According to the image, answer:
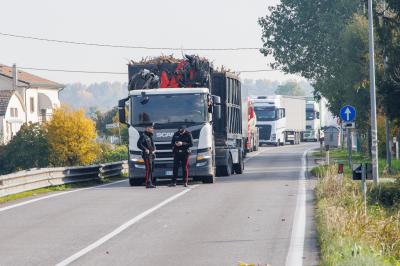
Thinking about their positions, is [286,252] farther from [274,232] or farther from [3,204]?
[3,204]

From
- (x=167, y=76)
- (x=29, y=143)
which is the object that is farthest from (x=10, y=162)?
(x=167, y=76)

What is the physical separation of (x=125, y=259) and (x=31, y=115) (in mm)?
100901

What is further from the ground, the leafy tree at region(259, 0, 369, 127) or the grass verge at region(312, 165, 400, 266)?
the leafy tree at region(259, 0, 369, 127)

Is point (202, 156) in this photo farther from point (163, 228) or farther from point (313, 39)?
point (313, 39)

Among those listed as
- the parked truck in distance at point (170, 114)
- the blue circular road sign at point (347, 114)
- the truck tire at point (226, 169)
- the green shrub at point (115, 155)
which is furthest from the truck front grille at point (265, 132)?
the parked truck in distance at point (170, 114)

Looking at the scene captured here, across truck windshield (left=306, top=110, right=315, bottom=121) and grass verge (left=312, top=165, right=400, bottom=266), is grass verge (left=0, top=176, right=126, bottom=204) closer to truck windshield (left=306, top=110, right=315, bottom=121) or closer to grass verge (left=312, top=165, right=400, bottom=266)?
grass verge (left=312, top=165, right=400, bottom=266)

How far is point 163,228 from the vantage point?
18.3 meters

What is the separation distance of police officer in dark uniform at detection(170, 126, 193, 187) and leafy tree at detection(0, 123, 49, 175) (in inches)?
1964

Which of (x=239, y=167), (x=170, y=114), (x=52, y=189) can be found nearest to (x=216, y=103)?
(x=170, y=114)

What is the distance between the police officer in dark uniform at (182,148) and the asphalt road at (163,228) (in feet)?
6.76

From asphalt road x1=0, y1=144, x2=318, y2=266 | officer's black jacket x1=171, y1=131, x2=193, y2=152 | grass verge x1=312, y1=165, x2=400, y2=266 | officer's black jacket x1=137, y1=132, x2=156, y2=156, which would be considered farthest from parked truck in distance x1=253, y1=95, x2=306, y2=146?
grass verge x1=312, y1=165, x2=400, y2=266

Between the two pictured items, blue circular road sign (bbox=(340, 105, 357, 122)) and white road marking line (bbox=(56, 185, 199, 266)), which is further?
blue circular road sign (bbox=(340, 105, 357, 122))

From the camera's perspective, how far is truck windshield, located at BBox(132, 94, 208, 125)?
3130cm

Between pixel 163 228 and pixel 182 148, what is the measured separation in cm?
1241
